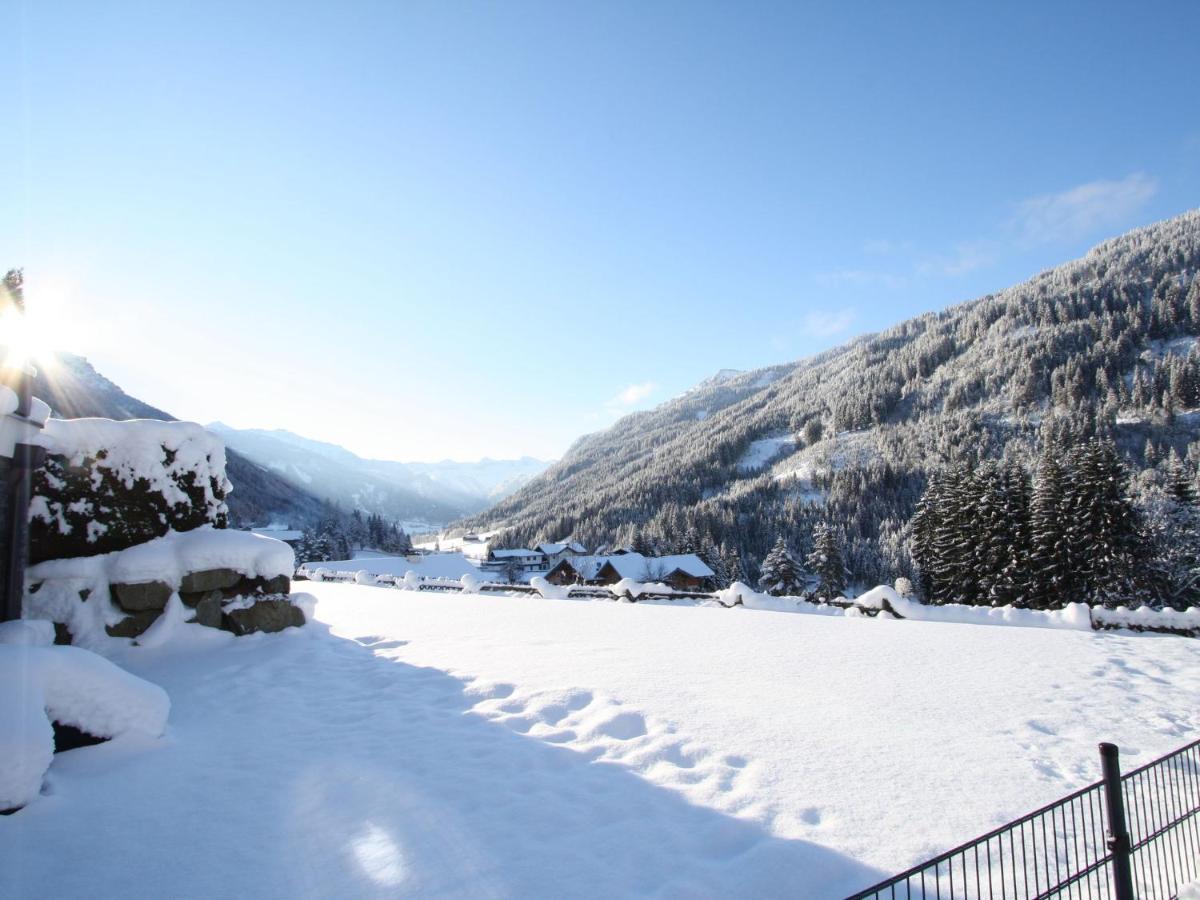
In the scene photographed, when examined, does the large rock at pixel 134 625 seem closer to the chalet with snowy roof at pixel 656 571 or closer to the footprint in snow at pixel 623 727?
the footprint in snow at pixel 623 727

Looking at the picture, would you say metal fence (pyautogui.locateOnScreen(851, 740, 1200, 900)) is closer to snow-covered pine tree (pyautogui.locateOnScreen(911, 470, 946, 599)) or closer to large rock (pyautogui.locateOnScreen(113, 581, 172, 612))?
large rock (pyautogui.locateOnScreen(113, 581, 172, 612))

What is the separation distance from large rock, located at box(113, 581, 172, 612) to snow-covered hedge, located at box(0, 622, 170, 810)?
2742mm

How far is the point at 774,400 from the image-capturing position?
19700 centimetres

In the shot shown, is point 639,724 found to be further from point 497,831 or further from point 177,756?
point 177,756

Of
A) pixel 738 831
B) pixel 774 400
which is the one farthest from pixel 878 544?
pixel 774 400

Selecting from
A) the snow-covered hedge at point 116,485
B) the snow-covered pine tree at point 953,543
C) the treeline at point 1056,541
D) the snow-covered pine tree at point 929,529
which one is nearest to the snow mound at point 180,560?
the snow-covered hedge at point 116,485

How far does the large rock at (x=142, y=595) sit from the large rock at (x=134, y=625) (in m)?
0.10

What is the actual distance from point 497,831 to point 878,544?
92.4m

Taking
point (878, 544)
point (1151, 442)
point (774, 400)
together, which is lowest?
point (878, 544)

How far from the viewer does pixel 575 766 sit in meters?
5.90

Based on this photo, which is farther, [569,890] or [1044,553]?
[1044,553]

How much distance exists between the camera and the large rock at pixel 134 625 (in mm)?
A: 9508

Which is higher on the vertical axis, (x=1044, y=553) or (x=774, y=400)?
(x=774, y=400)

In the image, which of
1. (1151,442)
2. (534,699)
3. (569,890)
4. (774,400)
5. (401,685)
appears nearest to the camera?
(569,890)
